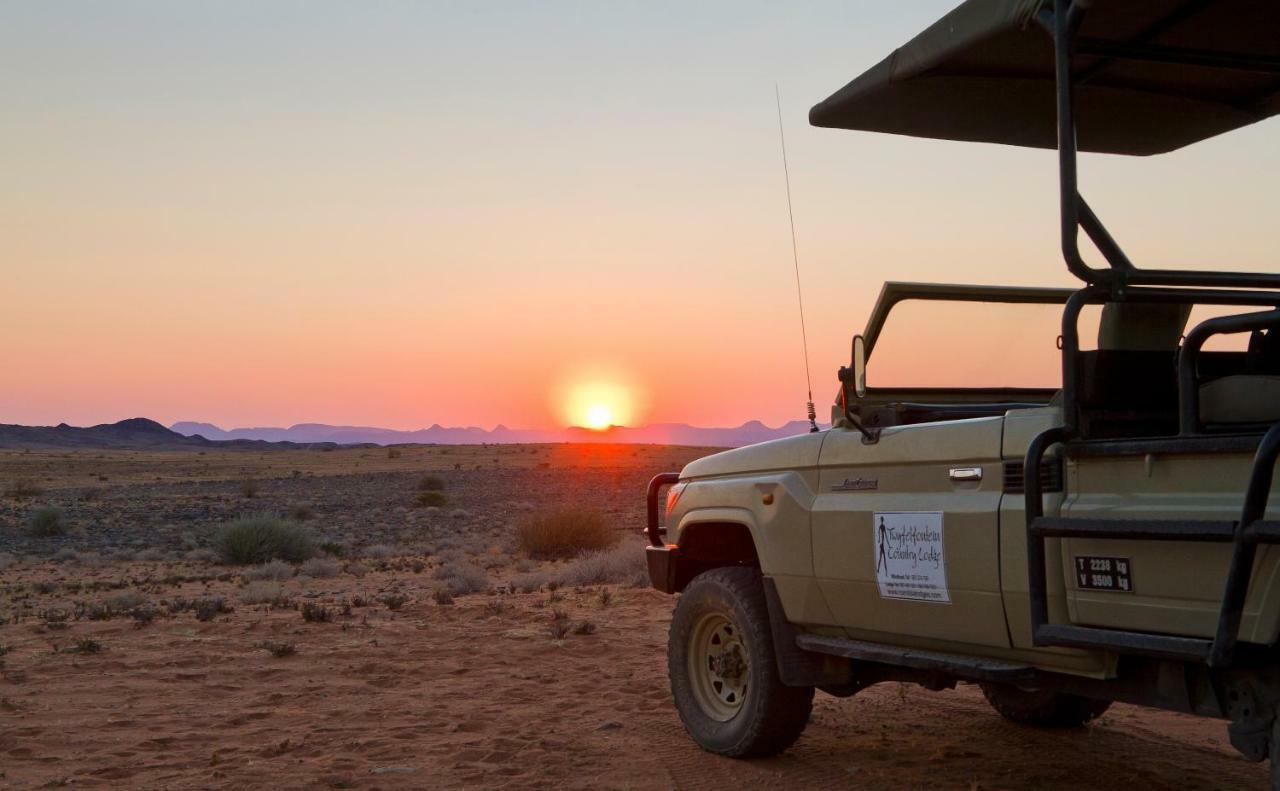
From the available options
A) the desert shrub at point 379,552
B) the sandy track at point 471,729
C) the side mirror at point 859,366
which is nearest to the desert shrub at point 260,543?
the desert shrub at point 379,552

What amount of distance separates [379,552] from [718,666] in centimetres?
1745

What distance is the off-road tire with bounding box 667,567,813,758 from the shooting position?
19.7 ft

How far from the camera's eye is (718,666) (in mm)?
6500

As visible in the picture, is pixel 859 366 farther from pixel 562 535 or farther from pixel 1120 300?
pixel 562 535

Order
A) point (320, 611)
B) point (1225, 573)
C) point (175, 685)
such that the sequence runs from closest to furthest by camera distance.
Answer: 1. point (1225, 573)
2. point (175, 685)
3. point (320, 611)

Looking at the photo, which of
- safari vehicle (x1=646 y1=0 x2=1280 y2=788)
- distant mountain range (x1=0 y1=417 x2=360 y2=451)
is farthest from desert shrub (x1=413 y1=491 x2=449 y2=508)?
distant mountain range (x1=0 y1=417 x2=360 y2=451)

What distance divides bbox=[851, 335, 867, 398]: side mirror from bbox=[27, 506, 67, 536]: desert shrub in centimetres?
2752

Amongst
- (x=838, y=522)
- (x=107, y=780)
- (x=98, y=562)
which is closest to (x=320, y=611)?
(x=107, y=780)

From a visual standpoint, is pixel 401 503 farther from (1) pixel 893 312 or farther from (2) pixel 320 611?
(1) pixel 893 312

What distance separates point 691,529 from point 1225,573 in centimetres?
350

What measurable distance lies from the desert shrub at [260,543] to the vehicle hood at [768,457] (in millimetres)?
16743

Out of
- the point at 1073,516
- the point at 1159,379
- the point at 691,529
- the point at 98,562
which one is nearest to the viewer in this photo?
the point at 1073,516

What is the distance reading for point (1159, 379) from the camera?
4.47 meters

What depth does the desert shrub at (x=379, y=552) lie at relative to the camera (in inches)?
879
